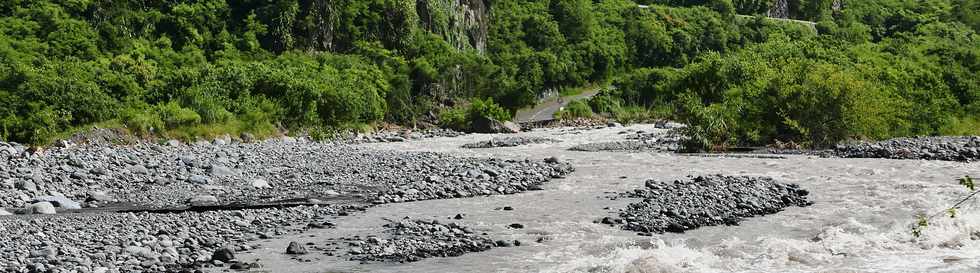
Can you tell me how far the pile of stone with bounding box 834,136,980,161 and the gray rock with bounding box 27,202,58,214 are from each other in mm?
31199

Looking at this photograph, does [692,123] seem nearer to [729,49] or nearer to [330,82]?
[330,82]

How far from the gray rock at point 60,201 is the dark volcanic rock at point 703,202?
41.7 ft

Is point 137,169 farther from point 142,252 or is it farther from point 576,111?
point 576,111

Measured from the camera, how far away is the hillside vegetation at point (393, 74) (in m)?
43.5

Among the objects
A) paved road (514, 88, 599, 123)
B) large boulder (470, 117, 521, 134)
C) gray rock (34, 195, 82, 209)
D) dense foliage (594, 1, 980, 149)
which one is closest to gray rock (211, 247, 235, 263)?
gray rock (34, 195, 82, 209)

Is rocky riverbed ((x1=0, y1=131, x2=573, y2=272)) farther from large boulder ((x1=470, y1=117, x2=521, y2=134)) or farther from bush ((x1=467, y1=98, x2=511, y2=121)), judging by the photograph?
bush ((x1=467, y1=98, x2=511, y2=121))

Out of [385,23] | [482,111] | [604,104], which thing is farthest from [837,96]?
[385,23]

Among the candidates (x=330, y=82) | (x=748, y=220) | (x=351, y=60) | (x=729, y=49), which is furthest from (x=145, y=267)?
(x=729, y=49)

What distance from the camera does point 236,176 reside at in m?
28.1

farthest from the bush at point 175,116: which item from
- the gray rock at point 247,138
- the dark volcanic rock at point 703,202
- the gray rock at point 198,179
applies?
the dark volcanic rock at point 703,202

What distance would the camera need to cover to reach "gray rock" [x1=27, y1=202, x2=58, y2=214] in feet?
66.9

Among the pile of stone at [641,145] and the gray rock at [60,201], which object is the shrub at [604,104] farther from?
the gray rock at [60,201]

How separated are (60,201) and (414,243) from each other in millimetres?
9678

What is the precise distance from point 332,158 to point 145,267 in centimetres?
2087
